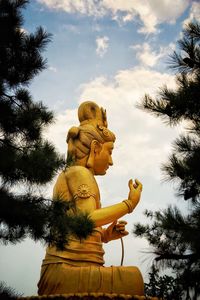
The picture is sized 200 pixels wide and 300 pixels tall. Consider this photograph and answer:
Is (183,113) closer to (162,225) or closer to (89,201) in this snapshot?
(162,225)

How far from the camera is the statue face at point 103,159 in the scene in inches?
256

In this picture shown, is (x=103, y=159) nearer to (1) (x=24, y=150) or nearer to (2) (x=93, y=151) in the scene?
(2) (x=93, y=151)

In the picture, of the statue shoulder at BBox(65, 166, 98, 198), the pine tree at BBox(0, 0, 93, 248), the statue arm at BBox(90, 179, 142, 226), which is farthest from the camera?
the statue shoulder at BBox(65, 166, 98, 198)

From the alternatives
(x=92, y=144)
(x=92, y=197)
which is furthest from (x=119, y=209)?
(x=92, y=144)

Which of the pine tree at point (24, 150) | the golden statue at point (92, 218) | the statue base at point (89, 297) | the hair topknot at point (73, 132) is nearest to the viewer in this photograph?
the pine tree at point (24, 150)

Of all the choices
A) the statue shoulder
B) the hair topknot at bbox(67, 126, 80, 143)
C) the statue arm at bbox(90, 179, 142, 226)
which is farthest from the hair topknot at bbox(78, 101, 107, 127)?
the statue arm at bbox(90, 179, 142, 226)

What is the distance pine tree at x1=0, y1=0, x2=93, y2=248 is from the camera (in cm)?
375

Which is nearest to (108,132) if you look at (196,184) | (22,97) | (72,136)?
(72,136)

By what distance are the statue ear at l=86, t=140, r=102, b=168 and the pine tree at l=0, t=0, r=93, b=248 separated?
5.04ft

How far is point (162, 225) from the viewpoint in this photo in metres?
3.97

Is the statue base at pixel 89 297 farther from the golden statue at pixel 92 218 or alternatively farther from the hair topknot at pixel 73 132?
the hair topknot at pixel 73 132

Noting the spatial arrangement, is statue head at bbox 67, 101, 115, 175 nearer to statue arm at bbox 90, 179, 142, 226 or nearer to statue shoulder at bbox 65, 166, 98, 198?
statue shoulder at bbox 65, 166, 98, 198

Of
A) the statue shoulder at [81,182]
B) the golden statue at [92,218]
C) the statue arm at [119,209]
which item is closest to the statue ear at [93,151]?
the golden statue at [92,218]

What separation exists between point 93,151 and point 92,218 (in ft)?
4.11
